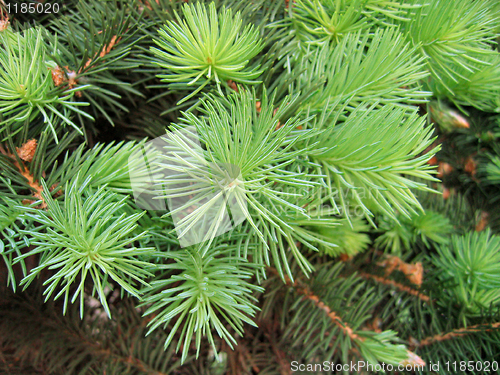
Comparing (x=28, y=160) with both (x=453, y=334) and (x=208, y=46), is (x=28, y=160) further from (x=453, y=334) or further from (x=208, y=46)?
(x=453, y=334)

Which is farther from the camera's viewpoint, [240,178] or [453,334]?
[453,334]

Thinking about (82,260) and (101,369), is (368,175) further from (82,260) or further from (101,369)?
(101,369)

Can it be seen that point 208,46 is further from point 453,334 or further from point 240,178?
point 453,334

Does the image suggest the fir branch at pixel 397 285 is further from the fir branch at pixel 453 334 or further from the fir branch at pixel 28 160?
the fir branch at pixel 28 160

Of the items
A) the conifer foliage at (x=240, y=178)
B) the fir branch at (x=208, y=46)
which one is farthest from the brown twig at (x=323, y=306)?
the fir branch at (x=208, y=46)

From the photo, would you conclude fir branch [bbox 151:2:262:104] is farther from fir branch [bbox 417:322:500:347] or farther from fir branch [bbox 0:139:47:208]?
fir branch [bbox 417:322:500:347]

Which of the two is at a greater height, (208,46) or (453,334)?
(208,46)

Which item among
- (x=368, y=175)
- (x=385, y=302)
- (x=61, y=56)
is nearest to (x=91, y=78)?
(x=61, y=56)

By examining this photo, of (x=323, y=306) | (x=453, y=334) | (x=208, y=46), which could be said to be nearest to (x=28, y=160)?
(x=208, y=46)

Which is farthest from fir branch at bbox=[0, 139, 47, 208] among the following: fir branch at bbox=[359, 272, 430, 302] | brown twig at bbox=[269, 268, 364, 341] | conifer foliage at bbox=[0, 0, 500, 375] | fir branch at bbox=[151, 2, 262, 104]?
fir branch at bbox=[359, 272, 430, 302]
